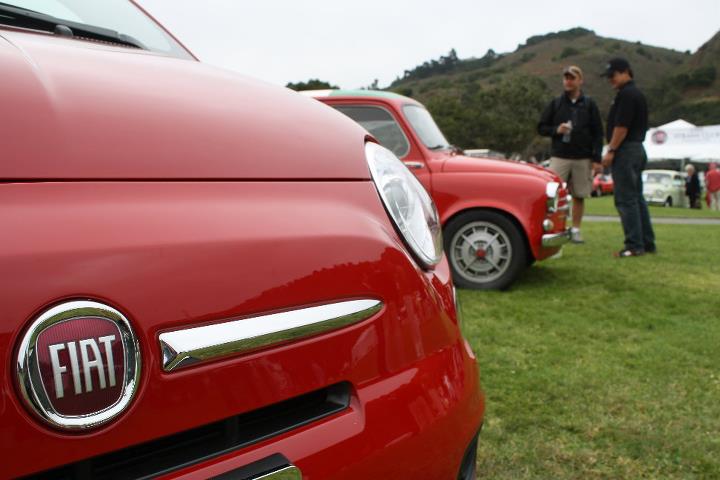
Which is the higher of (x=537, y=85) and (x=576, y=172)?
(x=537, y=85)

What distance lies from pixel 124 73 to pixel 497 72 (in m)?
108

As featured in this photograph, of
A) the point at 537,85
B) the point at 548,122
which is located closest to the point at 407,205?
the point at 548,122

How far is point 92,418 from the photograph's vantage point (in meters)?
0.69

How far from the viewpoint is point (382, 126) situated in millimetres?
4930

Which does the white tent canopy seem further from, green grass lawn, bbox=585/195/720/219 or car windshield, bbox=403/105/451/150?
car windshield, bbox=403/105/451/150

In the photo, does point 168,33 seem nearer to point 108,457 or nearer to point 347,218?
point 347,218

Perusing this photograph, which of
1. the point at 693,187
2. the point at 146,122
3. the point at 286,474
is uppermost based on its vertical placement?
the point at 146,122

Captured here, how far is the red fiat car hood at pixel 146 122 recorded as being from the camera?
0.82 meters

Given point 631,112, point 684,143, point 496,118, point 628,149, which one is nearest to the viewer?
point 631,112

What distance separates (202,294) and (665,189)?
92.1 ft

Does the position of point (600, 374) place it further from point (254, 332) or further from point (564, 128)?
point (564, 128)

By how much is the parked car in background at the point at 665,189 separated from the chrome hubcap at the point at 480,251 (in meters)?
23.5

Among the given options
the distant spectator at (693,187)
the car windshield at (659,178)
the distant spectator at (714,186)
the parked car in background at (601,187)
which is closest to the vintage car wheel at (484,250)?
the distant spectator at (714,186)

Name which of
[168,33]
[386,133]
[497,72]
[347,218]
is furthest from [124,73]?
[497,72]
